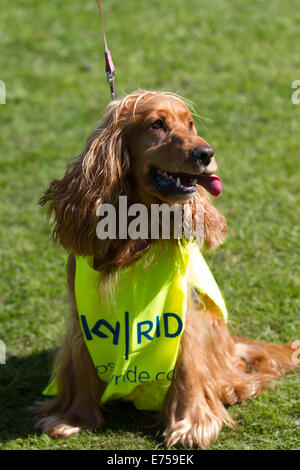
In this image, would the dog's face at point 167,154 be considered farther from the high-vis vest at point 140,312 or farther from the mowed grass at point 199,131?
the mowed grass at point 199,131

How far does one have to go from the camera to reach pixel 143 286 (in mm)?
3797

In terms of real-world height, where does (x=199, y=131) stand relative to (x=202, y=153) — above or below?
above

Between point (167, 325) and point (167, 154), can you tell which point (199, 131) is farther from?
point (167, 154)

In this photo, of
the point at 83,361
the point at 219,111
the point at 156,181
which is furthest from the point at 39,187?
the point at 156,181

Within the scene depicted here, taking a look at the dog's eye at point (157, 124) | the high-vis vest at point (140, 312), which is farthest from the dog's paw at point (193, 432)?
the dog's eye at point (157, 124)

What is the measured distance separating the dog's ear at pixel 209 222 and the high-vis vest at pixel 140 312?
0.44 ft

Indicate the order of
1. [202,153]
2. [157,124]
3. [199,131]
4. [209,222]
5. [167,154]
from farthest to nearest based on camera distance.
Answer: [199,131] < [209,222] < [157,124] < [167,154] < [202,153]

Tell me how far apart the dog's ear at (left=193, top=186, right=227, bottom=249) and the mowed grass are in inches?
47.9

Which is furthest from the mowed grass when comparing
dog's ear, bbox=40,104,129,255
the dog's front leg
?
dog's ear, bbox=40,104,129,255

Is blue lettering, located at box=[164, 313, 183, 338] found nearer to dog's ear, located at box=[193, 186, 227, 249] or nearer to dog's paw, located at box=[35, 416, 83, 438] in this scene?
dog's ear, located at box=[193, 186, 227, 249]

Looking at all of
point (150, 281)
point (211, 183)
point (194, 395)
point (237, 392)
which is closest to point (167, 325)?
point (150, 281)

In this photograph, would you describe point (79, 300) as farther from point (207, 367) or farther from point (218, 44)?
point (218, 44)

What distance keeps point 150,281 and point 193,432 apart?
98 centimetres

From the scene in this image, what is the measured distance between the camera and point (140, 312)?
3.80 meters
